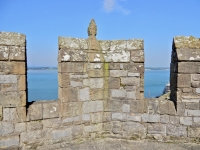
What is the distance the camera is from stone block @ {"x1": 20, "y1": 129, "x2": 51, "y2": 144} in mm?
3900

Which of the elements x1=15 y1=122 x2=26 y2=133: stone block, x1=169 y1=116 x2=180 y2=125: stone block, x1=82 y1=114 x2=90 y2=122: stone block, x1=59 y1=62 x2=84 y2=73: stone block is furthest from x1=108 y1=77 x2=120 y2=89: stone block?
x1=15 y1=122 x2=26 y2=133: stone block

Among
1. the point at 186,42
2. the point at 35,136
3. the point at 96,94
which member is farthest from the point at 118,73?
the point at 35,136

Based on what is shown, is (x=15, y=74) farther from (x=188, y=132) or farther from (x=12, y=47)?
(x=188, y=132)

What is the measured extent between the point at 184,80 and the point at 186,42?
32.8 inches

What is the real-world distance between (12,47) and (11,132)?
5.26 feet

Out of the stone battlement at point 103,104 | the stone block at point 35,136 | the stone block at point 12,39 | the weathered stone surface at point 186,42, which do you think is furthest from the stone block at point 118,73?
the stone block at point 12,39

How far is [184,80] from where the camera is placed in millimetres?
4297

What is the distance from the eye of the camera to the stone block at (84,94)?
4.35m

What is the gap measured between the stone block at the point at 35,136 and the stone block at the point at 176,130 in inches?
101

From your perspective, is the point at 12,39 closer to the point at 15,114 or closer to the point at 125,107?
the point at 15,114

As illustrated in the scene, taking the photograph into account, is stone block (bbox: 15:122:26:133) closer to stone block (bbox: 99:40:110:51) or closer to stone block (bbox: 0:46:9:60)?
stone block (bbox: 0:46:9:60)

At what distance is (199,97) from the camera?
4328 mm

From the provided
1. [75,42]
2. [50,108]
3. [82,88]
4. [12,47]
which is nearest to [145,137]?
[82,88]

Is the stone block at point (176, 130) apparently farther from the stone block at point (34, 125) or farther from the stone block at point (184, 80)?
the stone block at point (34, 125)
